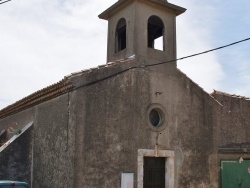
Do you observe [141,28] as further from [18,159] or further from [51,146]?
[18,159]

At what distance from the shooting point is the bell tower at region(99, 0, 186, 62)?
12711mm

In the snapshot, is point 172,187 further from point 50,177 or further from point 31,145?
point 31,145

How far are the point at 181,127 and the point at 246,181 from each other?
3828 mm

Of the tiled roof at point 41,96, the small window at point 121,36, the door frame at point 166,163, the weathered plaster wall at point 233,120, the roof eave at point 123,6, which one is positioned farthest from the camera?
the weathered plaster wall at point 233,120

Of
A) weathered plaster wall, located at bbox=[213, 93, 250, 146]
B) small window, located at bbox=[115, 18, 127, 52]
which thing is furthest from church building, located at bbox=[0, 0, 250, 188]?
weathered plaster wall, located at bbox=[213, 93, 250, 146]

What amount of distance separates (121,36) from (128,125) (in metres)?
3.70

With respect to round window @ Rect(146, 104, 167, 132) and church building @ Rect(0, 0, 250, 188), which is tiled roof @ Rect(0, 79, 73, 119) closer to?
church building @ Rect(0, 0, 250, 188)

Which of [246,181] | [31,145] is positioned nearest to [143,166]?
[31,145]

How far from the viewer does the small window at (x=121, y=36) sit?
13.5 m

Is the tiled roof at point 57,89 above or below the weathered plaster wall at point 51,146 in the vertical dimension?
above

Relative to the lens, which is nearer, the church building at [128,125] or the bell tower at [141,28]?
the church building at [128,125]

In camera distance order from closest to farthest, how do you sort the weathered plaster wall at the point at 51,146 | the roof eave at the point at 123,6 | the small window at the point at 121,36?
the weathered plaster wall at the point at 51,146 < the roof eave at the point at 123,6 < the small window at the point at 121,36

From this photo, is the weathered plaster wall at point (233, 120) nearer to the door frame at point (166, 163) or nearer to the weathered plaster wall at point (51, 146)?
the door frame at point (166, 163)

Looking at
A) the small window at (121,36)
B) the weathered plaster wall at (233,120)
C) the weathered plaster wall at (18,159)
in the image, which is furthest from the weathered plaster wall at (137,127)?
the weathered plaster wall at (233,120)
